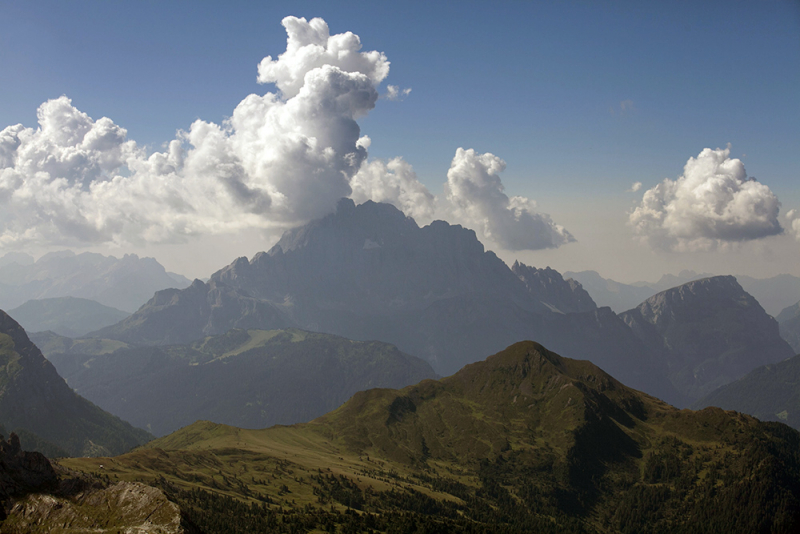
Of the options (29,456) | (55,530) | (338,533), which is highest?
(29,456)

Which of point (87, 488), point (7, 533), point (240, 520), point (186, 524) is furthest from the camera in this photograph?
point (240, 520)

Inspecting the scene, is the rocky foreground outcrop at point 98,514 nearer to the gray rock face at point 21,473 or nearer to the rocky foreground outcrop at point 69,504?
the rocky foreground outcrop at point 69,504

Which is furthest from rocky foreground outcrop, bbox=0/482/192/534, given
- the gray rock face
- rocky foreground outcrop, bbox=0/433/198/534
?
the gray rock face

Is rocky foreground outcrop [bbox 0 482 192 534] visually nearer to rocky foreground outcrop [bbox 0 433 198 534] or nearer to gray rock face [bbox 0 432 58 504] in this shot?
rocky foreground outcrop [bbox 0 433 198 534]

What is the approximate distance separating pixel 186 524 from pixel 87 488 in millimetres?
25457

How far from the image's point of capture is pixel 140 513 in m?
91.5

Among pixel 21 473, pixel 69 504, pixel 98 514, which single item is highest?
pixel 21 473

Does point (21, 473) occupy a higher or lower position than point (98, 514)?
higher

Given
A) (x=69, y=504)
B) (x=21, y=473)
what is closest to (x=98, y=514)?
(x=69, y=504)

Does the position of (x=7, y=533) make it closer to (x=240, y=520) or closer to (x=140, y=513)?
(x=140, y=513)

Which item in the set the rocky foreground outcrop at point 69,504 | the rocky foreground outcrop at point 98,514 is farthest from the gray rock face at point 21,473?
the rocky foreground outcrop at point 98,514

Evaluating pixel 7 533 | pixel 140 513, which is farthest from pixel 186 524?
pixel 7 533

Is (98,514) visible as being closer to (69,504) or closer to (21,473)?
(69,504)

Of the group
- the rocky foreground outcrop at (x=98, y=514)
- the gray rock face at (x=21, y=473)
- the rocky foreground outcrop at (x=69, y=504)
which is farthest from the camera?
the gray rock face at (x=21, y=473)
